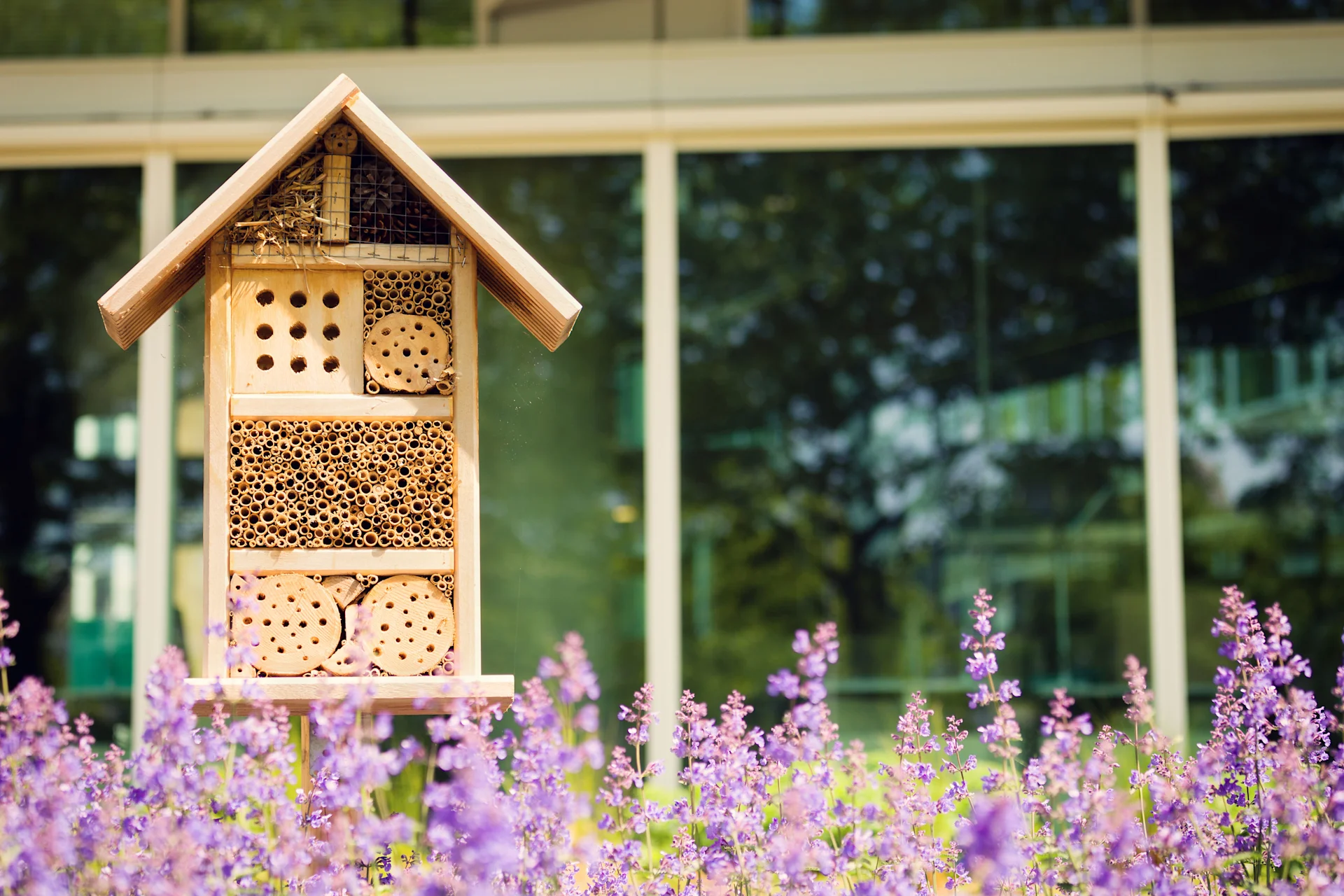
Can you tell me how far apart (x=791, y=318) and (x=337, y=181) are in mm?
3110

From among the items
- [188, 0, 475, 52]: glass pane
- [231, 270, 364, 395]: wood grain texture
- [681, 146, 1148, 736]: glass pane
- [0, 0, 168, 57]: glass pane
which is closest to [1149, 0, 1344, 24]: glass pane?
[681, 146, 1148, 736]: glass pane

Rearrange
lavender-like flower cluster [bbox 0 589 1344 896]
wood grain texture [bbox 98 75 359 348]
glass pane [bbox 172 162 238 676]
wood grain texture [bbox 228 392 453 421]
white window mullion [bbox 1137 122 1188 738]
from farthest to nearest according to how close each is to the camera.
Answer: glass pane [bbox 172 162 238 676], white window mullion [bbox 1137 122 1188 738], wood grain texture [bbox 228 392 453 421], wood grain texture [bbox 98 75 359 348], lavender-like flower cluster [bbox 0 589 1344 896]

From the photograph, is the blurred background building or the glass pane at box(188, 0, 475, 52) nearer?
the blurred background building

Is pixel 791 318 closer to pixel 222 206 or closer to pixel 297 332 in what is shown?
pixel 297 332

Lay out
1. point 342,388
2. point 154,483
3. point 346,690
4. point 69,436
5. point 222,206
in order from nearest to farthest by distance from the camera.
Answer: point 346,690 < point 222,206 < point 342,388 < point 154,483 < point 69,436

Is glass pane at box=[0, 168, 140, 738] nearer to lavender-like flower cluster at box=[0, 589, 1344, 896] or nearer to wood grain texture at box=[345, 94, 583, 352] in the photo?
lavender-like flower cluster at box=[0, 589, 1344, 896]

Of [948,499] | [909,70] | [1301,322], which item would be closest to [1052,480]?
[948,499]

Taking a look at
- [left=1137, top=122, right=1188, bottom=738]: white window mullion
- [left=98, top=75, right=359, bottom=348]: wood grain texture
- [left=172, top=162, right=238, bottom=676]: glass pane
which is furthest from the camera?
[left=172, top=162, right=238, bottom=676]: glass pane

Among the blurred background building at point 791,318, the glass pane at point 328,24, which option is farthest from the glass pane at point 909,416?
the glass pane at point 328,24

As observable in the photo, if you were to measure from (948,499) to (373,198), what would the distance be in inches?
132

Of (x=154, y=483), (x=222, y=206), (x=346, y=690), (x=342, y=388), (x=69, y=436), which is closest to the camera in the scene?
(x=346, y=690)

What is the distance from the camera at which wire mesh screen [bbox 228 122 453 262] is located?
234 cm

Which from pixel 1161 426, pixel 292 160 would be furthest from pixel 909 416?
pixel 292 160

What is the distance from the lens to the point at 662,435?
511 centimetres
